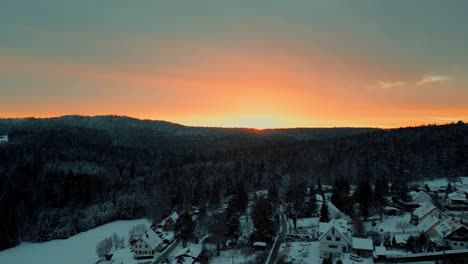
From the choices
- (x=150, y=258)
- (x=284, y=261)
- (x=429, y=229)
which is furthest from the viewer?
(x=150, y=258)

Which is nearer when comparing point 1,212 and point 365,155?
point 1,212

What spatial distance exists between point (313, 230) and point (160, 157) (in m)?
70.2

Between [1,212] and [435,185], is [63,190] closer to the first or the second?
[1,212]

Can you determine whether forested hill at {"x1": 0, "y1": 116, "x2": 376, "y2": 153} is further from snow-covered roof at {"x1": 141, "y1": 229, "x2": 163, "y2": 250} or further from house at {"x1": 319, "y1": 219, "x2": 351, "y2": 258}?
house at {"x1": 319, "y1": 219, "x2": 351, "y2": 258}

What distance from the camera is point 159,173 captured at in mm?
80062

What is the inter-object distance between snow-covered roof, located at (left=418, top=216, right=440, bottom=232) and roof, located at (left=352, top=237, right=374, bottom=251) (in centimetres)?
642

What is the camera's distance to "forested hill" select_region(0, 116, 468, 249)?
5511cm

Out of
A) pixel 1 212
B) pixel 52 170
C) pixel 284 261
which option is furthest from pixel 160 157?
pixel 284 261

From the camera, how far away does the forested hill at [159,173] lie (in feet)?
181

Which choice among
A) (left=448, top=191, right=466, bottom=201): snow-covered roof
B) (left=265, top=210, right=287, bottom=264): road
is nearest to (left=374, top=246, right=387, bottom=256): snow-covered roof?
(left=265, top=210, right=287, bottom=264): road

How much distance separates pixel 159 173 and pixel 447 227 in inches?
2470

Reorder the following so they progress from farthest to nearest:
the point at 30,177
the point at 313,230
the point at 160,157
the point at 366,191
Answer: the point at 160,157
the point at 30,177
the point at 366,191
the point at 313,230

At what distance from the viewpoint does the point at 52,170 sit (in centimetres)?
7062

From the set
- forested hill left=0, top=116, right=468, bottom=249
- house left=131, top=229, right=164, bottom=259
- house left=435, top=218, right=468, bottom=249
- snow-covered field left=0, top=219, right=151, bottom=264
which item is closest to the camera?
house left=435, top=218, right=468, bottom=249
